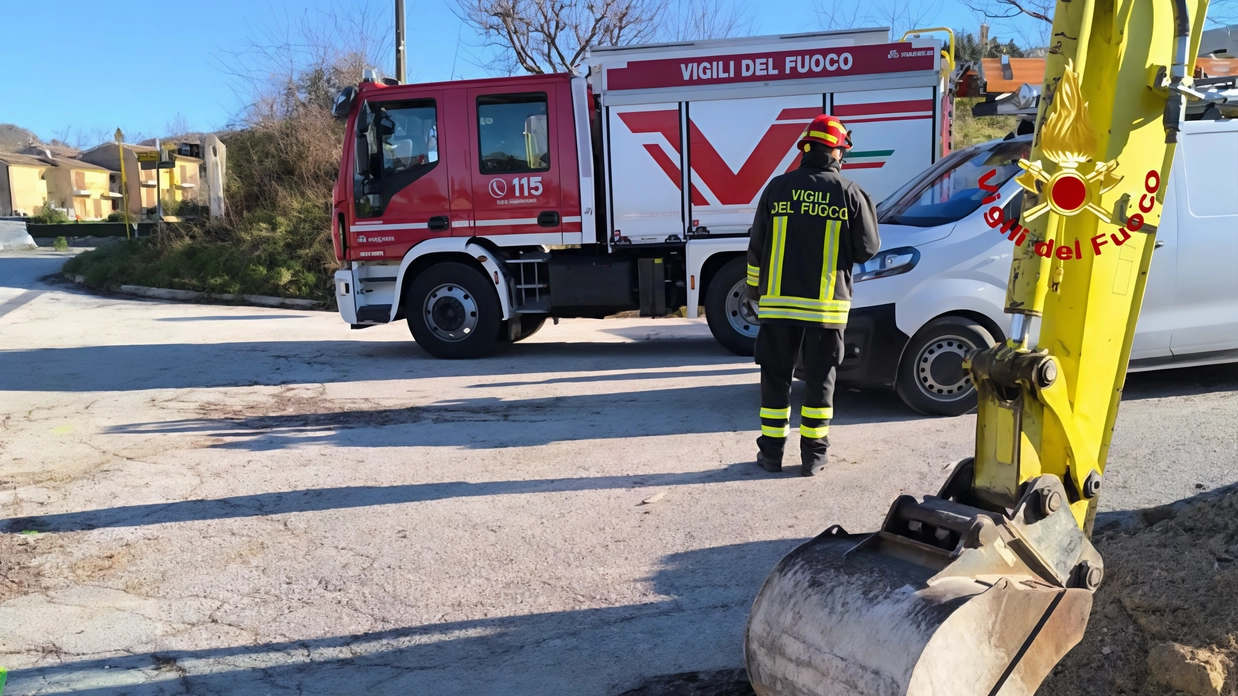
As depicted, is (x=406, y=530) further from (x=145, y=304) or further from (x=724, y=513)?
(x=145, y=304)

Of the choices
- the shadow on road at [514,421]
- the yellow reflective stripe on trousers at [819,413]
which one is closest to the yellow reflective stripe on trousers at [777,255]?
the yellow reflective stripe on trousers at [819,413]

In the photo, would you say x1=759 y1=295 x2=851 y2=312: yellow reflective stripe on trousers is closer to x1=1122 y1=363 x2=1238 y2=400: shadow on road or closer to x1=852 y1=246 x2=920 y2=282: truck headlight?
x1=852 y1=246 x2=920 y2=282: truck headlight

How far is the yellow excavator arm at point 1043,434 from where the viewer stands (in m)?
2.25

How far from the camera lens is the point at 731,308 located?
32.5 feet

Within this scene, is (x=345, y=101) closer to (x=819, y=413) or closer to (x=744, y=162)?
(x=744, y=162)

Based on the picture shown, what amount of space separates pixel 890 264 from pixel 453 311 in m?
5.12

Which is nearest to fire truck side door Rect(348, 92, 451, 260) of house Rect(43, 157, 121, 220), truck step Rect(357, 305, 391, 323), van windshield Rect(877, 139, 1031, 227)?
truck step Rect(357, 305, 391, 323)

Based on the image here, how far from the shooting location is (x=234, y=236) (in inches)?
754

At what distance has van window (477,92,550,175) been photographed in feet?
32.2

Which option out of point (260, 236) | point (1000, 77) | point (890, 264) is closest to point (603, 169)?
point (1000, 77)

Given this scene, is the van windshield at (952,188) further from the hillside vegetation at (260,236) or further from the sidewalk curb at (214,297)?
the hillside vegetation at (260,236)

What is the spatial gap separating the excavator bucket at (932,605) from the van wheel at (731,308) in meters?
7.35

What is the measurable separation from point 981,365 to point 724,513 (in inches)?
94.7

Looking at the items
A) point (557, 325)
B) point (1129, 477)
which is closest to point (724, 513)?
point (1129, 477)
